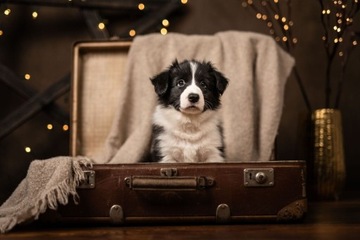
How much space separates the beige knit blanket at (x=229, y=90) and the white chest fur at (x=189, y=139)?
279 mm

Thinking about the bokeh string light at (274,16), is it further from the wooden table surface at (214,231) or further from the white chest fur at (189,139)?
the wooden table surface at (214,231)

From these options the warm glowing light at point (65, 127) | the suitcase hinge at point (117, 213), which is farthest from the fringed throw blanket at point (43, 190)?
the warm glowing light at point (65, 127)

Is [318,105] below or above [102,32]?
below

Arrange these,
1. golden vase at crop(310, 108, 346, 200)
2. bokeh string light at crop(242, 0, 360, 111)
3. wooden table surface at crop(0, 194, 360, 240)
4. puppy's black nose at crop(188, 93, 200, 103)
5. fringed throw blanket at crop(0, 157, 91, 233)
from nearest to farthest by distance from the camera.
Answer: wooden table surface at crop(0, 194, 360, 240), fringed throw blanket at crop(0, 157, 91, 233), puppy's black nose at crop(188, 93, 200, 103), golden vase at crop(310, 108, 346, 200), bokeh string light at crop(242, 0, 360, 111)

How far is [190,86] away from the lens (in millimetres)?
1596

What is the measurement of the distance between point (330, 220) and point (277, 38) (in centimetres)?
117

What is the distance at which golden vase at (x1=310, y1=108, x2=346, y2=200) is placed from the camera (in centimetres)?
211

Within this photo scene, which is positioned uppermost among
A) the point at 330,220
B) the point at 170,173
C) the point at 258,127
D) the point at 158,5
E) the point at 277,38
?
the point at 158,5

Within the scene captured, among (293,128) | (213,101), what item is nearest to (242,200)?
(213,101)

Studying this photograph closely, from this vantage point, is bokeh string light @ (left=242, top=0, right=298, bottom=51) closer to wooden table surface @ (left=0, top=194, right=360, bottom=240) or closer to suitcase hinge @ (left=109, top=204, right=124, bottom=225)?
wooden table surface @ (left=0, top=194, right=360, bottom=240)

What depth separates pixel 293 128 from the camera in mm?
2449

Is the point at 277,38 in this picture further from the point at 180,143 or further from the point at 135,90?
the point at 180,143

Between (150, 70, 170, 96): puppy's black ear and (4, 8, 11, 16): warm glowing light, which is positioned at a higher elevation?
(4, 8, 11, 16): warm glowing light

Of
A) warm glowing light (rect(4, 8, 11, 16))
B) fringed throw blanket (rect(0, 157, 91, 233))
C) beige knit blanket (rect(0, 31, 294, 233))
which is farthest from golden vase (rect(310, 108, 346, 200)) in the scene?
warm glowing light (rect(4, 8, 11, 16))
